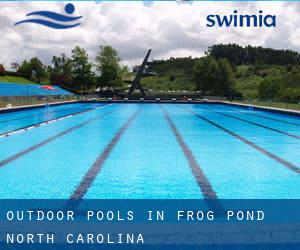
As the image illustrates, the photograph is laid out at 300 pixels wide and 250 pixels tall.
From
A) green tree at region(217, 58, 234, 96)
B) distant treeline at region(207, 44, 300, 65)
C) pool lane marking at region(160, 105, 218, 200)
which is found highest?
distant treeline at region(207, 44, 300, 65)

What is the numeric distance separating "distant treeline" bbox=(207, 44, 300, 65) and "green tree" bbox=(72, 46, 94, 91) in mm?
69034

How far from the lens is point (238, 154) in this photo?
343 inches

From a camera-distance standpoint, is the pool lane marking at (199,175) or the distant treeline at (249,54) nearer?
the pool lane marking at (199,175)

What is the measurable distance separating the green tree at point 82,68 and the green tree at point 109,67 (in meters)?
1.45

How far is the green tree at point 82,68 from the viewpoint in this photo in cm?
5619

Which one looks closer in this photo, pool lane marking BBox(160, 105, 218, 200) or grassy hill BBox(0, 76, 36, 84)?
pool lane marking BBox(160, 105, 218, 200)

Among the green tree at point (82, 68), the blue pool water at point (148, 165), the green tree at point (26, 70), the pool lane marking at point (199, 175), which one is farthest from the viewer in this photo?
the green tree at point (26, 70)

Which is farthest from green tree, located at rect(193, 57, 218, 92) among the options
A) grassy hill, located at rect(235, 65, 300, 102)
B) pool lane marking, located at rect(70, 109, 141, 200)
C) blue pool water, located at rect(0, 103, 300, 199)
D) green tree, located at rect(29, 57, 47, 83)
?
pool lane marking, located at rect(70, 109, 141, 200)

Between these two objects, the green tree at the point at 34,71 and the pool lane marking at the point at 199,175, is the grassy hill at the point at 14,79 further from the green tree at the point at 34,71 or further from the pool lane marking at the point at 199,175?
the pool lane marking at the point at 199,175

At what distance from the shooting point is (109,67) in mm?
56812

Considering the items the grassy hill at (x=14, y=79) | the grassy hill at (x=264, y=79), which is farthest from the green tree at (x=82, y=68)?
the grassy hill at (x=264, y=79)

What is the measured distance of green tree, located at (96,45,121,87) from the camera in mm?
56656

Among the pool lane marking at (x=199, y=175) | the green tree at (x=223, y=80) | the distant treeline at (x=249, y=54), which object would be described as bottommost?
the pool lane marking at (x=199, y=175)

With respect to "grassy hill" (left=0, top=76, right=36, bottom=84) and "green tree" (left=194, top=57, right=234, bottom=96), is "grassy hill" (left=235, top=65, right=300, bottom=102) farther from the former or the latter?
"grassy hill" (left=0, top=76, right=36, bottom=84)
